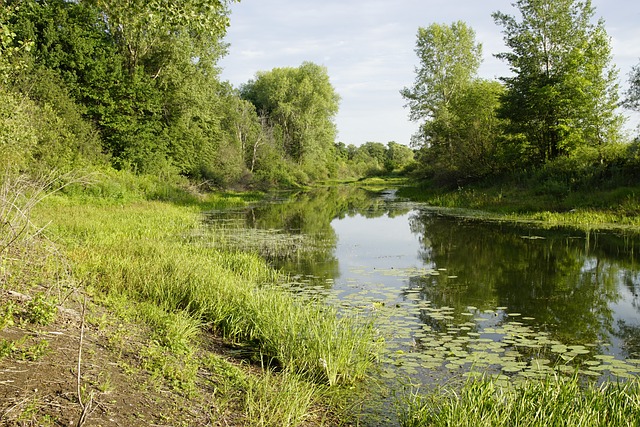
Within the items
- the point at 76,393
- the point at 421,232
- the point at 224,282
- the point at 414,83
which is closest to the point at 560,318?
the point at 224,282

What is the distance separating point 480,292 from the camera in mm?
9188

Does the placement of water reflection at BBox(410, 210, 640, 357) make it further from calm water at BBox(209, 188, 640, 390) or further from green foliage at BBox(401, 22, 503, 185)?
green foliage at BBox(401, 22, 503, 185)

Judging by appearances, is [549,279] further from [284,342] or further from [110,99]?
[110,99]

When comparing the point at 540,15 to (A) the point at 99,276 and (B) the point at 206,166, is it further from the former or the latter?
(A) the point at 99,276

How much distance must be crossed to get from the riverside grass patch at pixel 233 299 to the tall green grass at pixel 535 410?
4.23ft

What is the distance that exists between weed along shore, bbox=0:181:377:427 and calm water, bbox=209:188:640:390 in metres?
1.02

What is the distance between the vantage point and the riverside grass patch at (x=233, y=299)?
5.34 metres

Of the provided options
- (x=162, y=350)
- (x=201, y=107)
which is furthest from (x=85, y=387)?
(x=201, y=107)

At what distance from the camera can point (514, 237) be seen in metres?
16.0

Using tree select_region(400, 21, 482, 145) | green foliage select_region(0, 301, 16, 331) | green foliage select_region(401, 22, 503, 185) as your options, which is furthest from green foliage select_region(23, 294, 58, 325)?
tree select_region(400, 21, 482, 145)

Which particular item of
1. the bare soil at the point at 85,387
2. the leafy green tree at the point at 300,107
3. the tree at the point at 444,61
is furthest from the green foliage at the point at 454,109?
the bare soil at the point at 85,387

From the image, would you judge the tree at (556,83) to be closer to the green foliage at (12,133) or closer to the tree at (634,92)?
the tree at (634,92)

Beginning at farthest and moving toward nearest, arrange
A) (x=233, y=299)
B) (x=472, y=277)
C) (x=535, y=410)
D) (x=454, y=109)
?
1. (x=454, y=109)
2. (x=472, y=277)
3. (x=233, y=299)
4. (x=535, y=410)

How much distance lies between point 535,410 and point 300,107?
201ft
